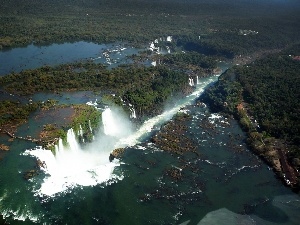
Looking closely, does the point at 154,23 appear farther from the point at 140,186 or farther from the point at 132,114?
the point at 140,186

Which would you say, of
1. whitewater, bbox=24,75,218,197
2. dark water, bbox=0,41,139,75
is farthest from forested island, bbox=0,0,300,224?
dark water, bbox=0,41,139,75

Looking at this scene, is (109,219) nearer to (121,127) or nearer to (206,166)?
(206,166)

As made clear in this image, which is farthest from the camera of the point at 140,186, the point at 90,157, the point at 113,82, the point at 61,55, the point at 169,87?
the point at 61,55

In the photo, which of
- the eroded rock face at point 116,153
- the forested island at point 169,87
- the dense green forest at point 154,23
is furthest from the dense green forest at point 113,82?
the dense green forest at point 154,23

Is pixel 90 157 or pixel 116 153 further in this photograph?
pixel 116 153

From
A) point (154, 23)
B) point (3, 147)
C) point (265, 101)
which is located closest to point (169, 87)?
point (265, 101)

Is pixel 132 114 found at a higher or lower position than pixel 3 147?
lower
